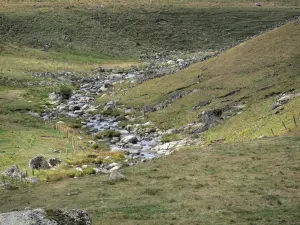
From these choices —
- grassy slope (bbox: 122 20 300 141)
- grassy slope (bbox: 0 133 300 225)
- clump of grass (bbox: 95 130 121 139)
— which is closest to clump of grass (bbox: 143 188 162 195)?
grassy slope (bbox: 0 133 300 225)

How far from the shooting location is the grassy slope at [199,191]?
25.5 meters

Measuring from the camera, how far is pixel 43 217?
18.7m

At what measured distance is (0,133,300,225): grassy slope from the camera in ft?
83.7

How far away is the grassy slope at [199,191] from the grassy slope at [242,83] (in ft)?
33.2

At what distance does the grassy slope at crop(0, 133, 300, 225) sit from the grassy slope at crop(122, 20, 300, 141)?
10116 mm

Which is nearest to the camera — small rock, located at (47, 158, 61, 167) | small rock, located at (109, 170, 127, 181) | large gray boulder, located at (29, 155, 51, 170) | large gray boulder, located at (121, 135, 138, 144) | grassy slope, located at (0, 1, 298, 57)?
small rock, located at (109, 170, 127, 181)

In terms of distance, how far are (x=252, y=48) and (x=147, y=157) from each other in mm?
33580

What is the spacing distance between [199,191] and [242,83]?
36.6 meters

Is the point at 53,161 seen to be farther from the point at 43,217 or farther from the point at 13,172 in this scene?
the point at 43,217

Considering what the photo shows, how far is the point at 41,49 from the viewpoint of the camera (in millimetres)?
140375

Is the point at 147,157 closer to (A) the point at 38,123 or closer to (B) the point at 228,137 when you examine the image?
(B) the point at 228,137

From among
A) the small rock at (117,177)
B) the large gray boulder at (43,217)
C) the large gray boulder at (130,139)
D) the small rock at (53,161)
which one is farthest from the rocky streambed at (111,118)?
the large gray boulder at (43,217)

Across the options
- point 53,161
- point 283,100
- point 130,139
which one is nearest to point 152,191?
point 53,161

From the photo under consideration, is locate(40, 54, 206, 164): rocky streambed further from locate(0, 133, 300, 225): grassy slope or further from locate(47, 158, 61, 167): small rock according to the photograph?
locate(0, 133, 300, 225): grassy slope
